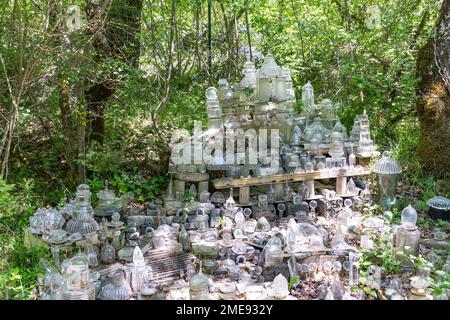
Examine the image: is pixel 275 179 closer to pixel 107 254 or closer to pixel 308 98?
pixel 308 98

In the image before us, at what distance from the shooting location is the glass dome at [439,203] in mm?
5484

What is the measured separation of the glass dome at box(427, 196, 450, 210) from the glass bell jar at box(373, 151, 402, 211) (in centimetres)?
38

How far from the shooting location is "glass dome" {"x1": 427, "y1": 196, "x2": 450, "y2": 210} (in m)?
5.48

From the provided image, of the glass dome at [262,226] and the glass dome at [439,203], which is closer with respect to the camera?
the glass dome at [262,226]

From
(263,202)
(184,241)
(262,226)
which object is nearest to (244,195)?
(263,202)

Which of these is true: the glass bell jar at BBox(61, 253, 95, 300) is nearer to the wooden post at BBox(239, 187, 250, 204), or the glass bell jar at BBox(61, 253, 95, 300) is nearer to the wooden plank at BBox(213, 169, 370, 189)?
the wooden plank at BBox(213, 169, 370, 189)

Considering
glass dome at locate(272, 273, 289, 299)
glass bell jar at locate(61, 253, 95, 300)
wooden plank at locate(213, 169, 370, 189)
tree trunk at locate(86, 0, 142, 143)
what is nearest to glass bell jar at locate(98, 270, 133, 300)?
glass bell jar at locate(61, 253, 95, 300)

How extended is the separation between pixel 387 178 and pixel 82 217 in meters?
3.17

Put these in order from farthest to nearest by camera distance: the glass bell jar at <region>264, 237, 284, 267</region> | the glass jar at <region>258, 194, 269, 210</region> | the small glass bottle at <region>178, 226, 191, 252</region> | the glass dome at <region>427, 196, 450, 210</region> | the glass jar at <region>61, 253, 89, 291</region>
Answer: the glass jar at <region>258, 194, 269, 210</region>, the glass dome at <region>427, 196, 450, 210</region>, the small glass bottle at <region>178, 226, 191, 252</region>, the glass bell jar at <region>264, 237, 284, 267</region>, the glass jar at <region>61, 253, 89, 291</region>

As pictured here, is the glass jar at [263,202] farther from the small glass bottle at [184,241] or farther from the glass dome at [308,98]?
the glass dome at [308,98]

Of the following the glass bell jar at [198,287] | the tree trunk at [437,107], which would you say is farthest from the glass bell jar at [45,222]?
the tree trunk at [437,107]

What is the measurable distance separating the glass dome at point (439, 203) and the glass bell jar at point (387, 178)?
381 mm

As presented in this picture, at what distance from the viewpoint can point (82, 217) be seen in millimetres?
4812
